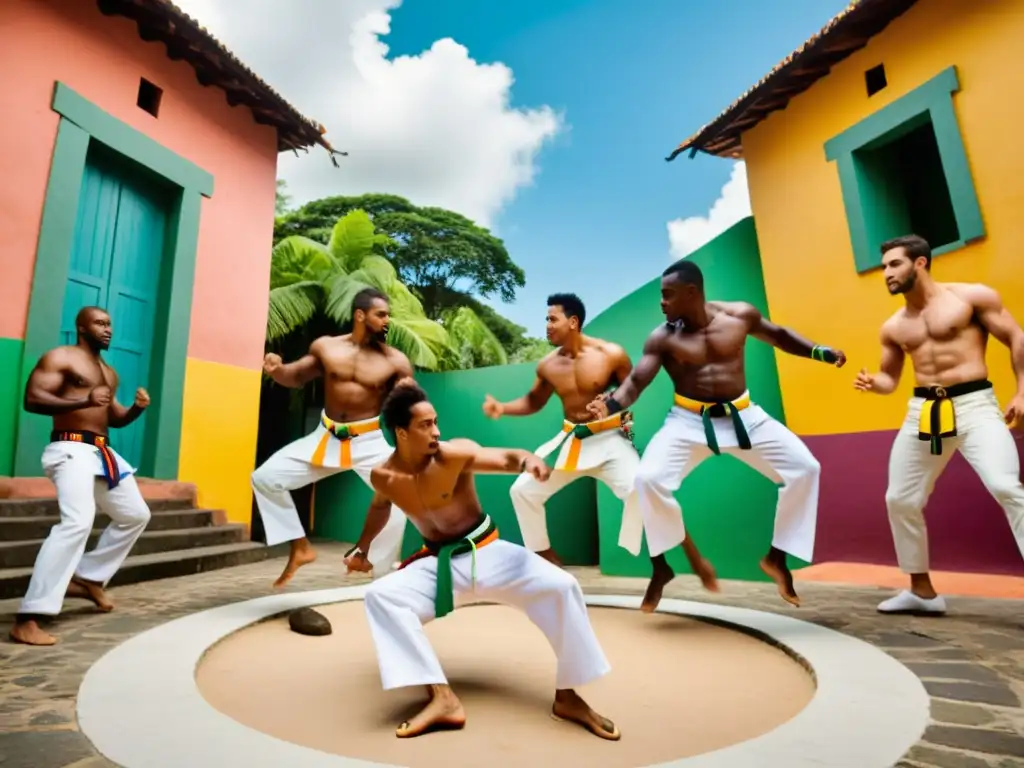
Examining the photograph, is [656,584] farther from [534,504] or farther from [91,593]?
[91,593]

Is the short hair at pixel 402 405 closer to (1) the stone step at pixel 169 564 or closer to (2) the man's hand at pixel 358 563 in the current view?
(2) the man's hand at pixel 358 563

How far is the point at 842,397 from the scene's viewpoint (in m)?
5.72

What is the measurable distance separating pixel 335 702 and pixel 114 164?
A: 22.7 feet

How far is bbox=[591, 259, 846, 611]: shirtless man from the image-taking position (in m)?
3.62

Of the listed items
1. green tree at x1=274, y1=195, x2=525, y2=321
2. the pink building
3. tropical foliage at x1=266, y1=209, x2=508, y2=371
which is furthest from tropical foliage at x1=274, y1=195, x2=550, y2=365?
the pink building

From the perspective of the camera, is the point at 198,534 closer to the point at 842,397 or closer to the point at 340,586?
the point at 340,586

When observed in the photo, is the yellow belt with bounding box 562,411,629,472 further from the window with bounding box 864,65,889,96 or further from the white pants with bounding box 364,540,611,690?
the window with bounding box 864,65,889,96

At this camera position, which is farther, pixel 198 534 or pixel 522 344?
pixel 522 344

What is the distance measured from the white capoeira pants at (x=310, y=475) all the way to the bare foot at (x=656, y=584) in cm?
169

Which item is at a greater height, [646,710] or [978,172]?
[978,172]

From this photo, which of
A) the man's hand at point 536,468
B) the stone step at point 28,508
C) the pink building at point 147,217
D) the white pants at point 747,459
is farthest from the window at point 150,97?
the man's hand at point 536,468

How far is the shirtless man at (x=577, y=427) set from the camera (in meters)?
4.35

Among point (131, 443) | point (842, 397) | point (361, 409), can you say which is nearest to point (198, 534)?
point (131, 443)

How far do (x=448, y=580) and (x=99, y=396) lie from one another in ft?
8.93
